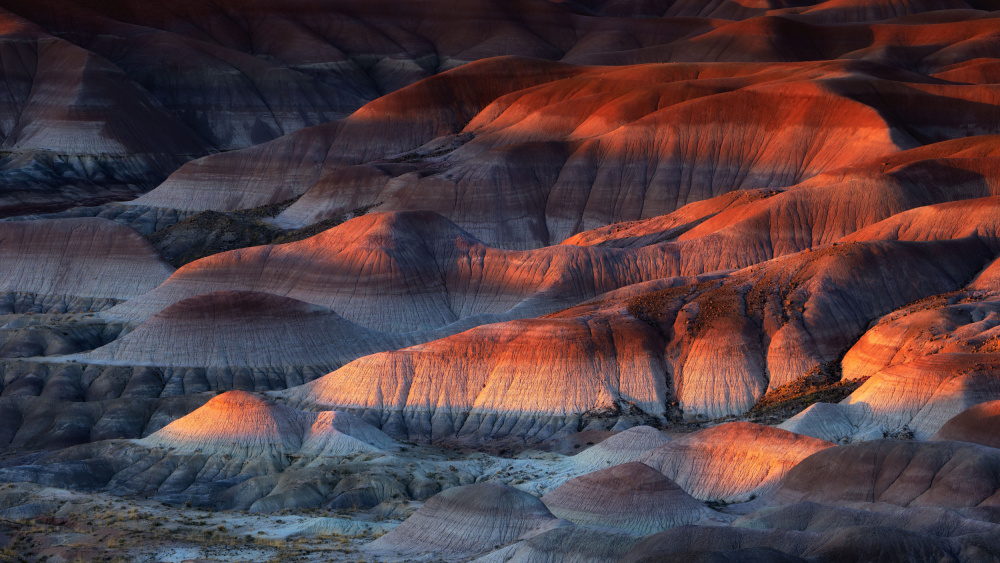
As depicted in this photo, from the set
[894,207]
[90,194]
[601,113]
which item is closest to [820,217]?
[894,207]

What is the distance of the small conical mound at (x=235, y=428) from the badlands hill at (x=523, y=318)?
0.13 meters

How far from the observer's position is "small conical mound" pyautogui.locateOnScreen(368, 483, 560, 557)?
4062 cm

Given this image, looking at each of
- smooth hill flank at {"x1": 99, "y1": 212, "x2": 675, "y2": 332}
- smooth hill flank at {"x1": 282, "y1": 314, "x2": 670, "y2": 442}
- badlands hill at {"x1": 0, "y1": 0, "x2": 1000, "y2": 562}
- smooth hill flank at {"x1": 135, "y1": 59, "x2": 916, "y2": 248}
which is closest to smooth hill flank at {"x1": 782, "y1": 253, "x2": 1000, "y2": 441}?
badlands hill at {"x1": 0, "y1": 0, "x2": 1000, "y2": 562}

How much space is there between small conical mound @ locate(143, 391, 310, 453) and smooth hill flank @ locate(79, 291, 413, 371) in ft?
53.7

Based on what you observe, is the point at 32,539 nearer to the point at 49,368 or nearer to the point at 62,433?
the point at 62,433

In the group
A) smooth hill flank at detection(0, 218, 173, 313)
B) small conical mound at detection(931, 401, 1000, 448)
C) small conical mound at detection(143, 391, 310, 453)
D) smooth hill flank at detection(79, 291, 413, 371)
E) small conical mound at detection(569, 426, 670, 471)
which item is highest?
smooth hill flank at detection(0, 218, 173, 313)

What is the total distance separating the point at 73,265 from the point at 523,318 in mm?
41708

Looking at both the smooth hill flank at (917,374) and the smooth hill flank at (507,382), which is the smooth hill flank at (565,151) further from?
the smooth hill flank at (507,382)

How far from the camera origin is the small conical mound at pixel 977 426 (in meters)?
46.4

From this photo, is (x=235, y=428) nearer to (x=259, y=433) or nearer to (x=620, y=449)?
(x=259, y=433)

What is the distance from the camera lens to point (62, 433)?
212 feet

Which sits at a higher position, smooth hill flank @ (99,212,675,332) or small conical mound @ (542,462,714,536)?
smooth hill flank @ (99,212,675,332)

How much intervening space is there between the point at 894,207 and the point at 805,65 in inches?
1755

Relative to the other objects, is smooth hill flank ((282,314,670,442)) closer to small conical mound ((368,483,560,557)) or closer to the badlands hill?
the badlands hill
